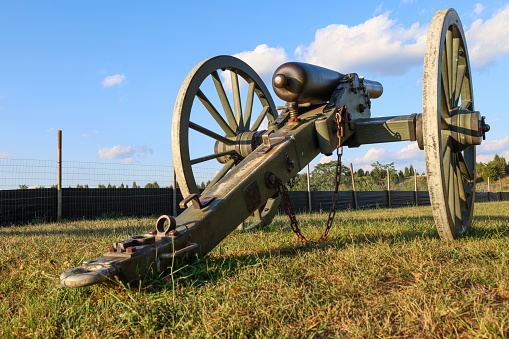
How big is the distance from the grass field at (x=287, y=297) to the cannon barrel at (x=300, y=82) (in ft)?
5.46

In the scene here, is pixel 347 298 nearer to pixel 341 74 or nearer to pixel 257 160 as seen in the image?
pixel 257 160

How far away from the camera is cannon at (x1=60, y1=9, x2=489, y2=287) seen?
2.79 m

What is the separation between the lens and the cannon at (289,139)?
9.16 feet

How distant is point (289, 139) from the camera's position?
3.73 m

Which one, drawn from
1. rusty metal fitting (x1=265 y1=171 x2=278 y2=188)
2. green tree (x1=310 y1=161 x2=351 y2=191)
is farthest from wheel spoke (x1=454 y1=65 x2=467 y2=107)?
green tree (x1=310 y1=161 x2=351 y2=191)

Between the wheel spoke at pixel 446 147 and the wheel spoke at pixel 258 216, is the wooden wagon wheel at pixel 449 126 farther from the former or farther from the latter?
the wheel spoke at pixel 258 216

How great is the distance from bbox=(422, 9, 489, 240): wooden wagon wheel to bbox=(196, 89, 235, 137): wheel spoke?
2.38 m

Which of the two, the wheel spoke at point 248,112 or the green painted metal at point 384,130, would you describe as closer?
the green painted metal at point 384,130

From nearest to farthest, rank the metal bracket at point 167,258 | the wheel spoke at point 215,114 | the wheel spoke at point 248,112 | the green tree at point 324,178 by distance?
the metal bracket at point 167,258, the wheel spoke at point 215,114, the wheel spoke at point 248,112, the green tree at point 324,178

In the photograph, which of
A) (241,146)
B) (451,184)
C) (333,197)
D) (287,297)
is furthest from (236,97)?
(287,297)

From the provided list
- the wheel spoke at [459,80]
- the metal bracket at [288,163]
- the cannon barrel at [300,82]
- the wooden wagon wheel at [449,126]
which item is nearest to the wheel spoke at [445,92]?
the wooden wagon wheel at [449,126]

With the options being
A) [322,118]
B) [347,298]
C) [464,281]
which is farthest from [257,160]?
[464,281]

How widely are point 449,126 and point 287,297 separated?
8.80ft

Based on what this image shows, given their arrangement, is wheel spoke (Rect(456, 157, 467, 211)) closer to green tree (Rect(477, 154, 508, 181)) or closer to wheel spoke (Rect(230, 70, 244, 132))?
wheel spoke (Rect(230, 70, 244, 132))
